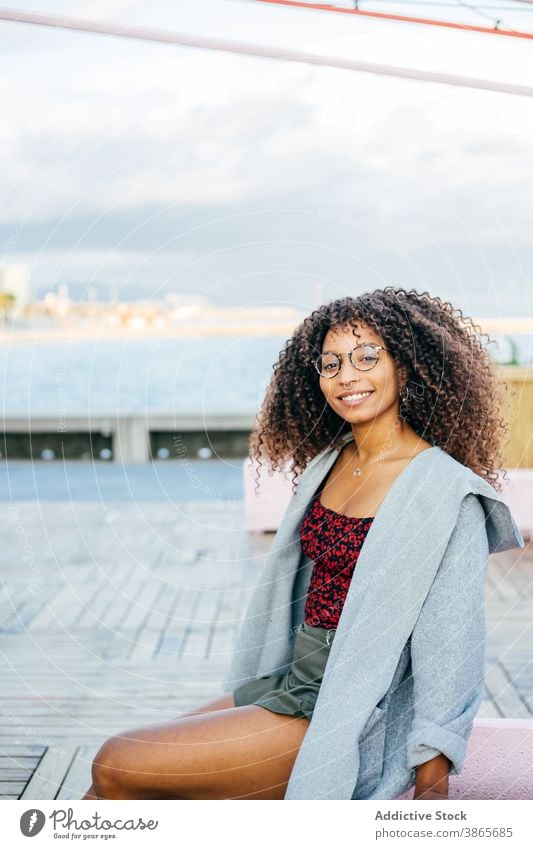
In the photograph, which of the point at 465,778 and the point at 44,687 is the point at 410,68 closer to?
the point at 465,778

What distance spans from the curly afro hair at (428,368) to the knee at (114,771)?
1.81 feet

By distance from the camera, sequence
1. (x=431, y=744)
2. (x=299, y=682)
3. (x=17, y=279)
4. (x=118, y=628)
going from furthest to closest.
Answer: (x=118, y=628) < (x=17, y=279) < (x=299, y=682) < (x=431, y=744)

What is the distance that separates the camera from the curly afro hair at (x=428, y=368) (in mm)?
1401

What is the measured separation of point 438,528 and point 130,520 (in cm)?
302

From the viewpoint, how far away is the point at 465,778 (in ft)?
4.79

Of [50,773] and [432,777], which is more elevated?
[432,777]

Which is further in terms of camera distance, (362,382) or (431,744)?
(362,382)

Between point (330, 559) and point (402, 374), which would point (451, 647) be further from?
point (402, 374)

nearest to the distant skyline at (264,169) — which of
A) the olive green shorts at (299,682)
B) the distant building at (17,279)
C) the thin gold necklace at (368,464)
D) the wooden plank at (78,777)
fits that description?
the distant building at (17,279)

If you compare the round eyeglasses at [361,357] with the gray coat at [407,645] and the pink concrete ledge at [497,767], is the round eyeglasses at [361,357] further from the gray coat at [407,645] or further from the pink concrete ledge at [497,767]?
the pink concrete ledge at [497,767]

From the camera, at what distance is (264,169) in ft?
5.41

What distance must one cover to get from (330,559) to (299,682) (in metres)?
0.17

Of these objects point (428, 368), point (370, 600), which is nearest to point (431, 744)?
point (370, 600)

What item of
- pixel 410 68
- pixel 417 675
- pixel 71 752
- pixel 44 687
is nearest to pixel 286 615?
pixel 417 675
